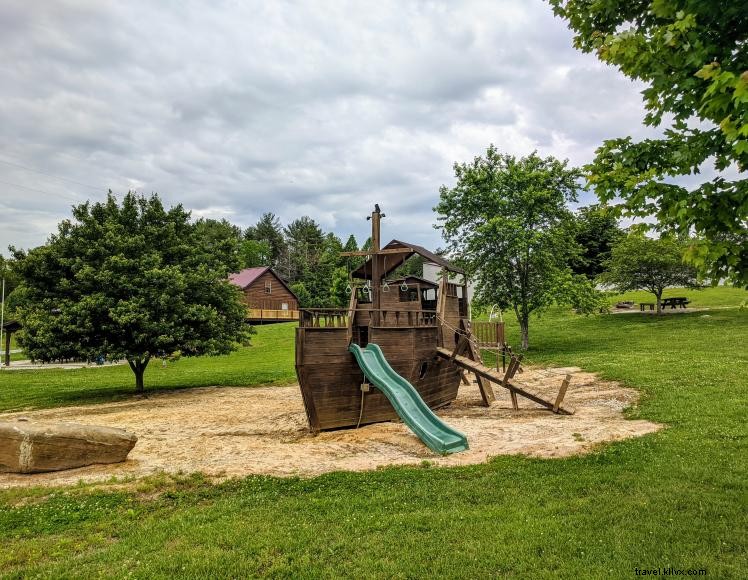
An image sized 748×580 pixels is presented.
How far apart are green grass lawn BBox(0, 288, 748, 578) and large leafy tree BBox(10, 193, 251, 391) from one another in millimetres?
10479

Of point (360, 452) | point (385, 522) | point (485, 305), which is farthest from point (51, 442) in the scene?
point (485, 305)

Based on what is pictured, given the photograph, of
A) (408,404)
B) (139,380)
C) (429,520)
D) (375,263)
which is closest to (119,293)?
(139,380)

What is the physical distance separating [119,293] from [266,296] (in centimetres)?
3764

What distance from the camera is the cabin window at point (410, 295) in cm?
1535

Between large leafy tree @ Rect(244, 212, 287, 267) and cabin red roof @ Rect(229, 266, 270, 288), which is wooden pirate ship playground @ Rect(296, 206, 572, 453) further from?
large leafy tree @ Rect(244, 212, 287, 267)

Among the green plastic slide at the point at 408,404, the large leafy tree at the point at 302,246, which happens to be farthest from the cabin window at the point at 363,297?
the large leafy tree at the point at 302,246

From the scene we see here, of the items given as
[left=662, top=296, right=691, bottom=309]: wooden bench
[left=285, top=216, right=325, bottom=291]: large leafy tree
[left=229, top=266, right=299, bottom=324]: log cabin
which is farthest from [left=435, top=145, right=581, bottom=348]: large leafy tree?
[left=285, top=216, right=325, bottom=291]: large leafy tree

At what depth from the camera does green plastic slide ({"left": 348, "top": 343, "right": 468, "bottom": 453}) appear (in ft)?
31.3

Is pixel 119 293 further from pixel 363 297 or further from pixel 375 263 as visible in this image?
pixel 375 263

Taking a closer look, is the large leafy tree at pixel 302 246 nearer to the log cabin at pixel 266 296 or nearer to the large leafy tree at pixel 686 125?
the log cabin at pixel 266 296

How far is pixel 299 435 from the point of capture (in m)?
11.6

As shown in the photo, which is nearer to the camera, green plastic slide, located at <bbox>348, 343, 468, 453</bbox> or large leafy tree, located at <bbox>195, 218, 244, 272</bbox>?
green plastic slide, located at <bbox>348, 343, 468, 453</bbox>

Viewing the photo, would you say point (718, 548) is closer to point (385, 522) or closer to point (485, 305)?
point (385, 522)

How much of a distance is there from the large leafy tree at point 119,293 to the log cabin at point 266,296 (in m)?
32.3
